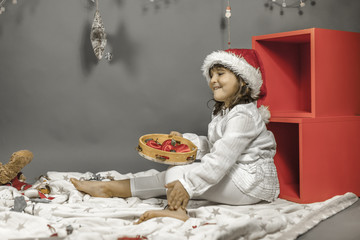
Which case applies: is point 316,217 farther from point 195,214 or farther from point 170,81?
point 170,81

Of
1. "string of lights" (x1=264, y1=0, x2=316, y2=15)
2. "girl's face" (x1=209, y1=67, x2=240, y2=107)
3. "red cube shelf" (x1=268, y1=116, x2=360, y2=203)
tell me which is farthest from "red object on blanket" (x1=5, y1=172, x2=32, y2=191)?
"string of lights" (x1=264, y1=0, x2=316, y2=15)

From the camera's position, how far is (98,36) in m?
2.21

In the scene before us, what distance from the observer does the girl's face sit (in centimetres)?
168

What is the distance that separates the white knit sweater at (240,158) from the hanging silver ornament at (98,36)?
2.66 feet

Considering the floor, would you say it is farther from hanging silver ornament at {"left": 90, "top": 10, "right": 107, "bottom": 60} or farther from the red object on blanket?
hanging silver ornament at {"left": 90, "top": 10, "right": 107, "bottom": 60}

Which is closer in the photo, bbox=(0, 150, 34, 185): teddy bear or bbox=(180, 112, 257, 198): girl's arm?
bbox=(180, 112, 257, 198): girl's arm

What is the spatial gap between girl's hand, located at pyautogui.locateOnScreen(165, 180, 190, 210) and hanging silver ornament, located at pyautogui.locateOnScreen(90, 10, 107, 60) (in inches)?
38.8

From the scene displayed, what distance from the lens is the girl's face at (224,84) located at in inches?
66.1

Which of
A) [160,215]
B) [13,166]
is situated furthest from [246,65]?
[13,166]

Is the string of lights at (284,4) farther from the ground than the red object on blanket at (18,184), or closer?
farther from the ground

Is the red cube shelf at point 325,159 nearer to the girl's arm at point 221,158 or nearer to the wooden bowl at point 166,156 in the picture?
the girl's arm at point 221,158

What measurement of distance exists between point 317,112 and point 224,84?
1.22 ft

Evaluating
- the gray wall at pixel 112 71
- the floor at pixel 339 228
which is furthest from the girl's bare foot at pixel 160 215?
the gray wall at pixel 112 71

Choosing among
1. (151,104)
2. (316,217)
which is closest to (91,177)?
(151,104)
